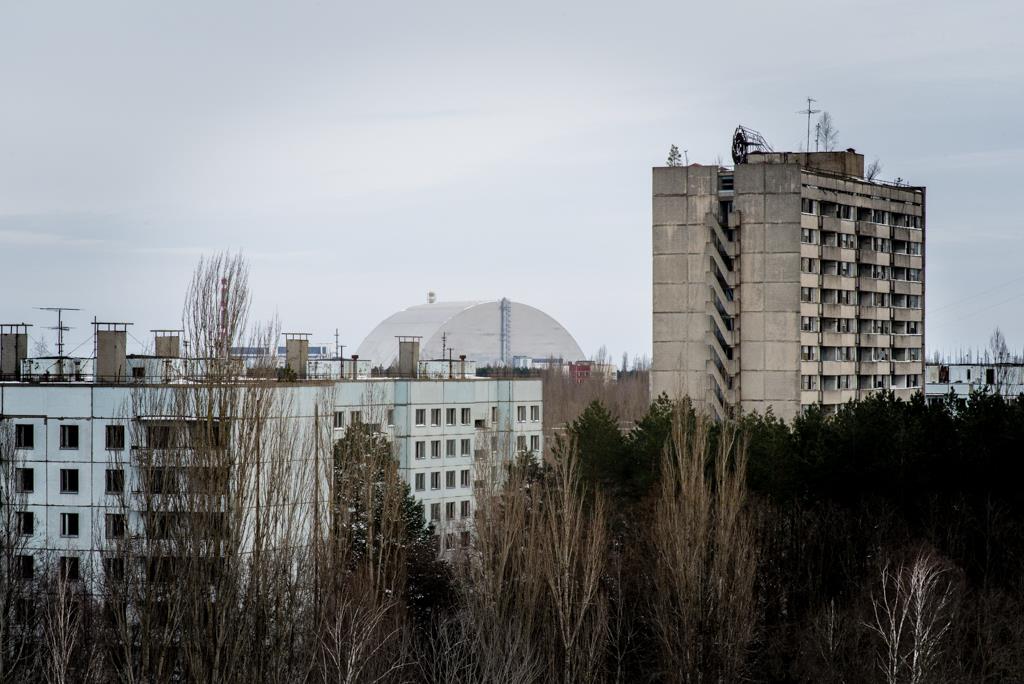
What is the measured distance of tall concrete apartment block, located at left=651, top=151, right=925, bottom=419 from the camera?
58.1 metres

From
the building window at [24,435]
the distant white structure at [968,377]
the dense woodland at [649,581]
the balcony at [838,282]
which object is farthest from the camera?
the distant white structure at [968,377]

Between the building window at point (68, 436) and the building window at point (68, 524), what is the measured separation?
1.90m

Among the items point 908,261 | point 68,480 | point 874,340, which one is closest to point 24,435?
point 68,480

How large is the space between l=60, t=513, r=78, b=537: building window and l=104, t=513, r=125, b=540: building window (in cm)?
508

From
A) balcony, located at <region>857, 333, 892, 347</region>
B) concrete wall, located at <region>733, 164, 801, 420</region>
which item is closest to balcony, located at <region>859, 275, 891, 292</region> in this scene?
balcony, located at <region>857, 333, 892, 347</region>

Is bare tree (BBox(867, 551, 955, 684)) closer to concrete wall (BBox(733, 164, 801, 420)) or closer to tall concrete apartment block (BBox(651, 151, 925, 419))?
tall concrete apartment block (BBox(651, 151, 925, 419))

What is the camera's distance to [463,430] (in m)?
55.9

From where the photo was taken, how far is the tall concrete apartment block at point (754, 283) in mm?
58125

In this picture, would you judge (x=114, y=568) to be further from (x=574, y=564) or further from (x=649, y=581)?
(x=649, y=581)

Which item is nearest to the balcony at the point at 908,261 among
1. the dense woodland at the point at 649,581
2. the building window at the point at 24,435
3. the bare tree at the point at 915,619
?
the dense woodland at the point at 649,581

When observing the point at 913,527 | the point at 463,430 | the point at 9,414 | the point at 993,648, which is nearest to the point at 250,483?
the point at 9,414

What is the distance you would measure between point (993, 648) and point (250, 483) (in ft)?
55.6

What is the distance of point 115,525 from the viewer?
28.9 meters

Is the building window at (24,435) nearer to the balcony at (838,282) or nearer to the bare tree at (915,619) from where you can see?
the bare tree at (915,619)
